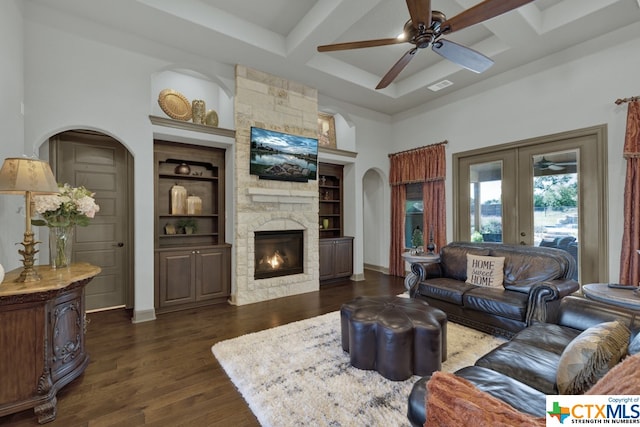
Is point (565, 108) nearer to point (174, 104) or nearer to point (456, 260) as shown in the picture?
point (456, 260)

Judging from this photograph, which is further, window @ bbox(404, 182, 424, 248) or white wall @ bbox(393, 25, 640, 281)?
window @ bbox(404, 182, 424, 248)

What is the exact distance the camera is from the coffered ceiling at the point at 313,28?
3035mm

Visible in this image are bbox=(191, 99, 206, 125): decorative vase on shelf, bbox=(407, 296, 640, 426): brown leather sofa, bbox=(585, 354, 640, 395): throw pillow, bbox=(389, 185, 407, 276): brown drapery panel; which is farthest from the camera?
bbox=(389, 185, 407, 276): brown drapery panel

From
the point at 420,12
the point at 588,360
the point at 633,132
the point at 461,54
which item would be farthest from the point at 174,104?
the point at 633,132

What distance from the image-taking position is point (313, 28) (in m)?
3.36

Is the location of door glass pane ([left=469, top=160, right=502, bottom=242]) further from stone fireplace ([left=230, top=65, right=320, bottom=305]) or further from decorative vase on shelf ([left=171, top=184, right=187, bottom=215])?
decorative vase on shelf ([left=171, top=184, right=187, bottom=215])

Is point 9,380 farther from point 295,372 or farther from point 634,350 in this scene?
point 634,350

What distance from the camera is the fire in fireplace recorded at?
14.9ft

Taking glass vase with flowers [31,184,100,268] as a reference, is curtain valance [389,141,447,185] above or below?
above

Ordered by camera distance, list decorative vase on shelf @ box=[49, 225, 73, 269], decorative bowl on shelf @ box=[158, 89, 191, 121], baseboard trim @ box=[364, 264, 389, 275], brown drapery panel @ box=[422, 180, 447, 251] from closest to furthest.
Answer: decorative vase on shelf @ box=[49, 225, 73, 269] < decorative bowl on shelf @ box=[158, 89, 191, 121] < brown drapery panel @ box=[422, 180, 447, 251] < baseboard trim @ box=[364, 264, 389, 275]

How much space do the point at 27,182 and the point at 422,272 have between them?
393 cm

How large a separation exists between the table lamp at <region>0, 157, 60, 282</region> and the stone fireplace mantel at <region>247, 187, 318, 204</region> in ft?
7.80

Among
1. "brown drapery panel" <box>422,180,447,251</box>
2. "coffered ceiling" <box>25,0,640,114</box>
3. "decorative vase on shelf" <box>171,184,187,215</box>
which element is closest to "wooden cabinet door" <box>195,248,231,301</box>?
"decorative vase on shelf" <box>171,184,187,215</box>

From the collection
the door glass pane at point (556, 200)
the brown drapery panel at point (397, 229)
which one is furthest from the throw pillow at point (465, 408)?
the brown drapery panel at point (397, 229)
